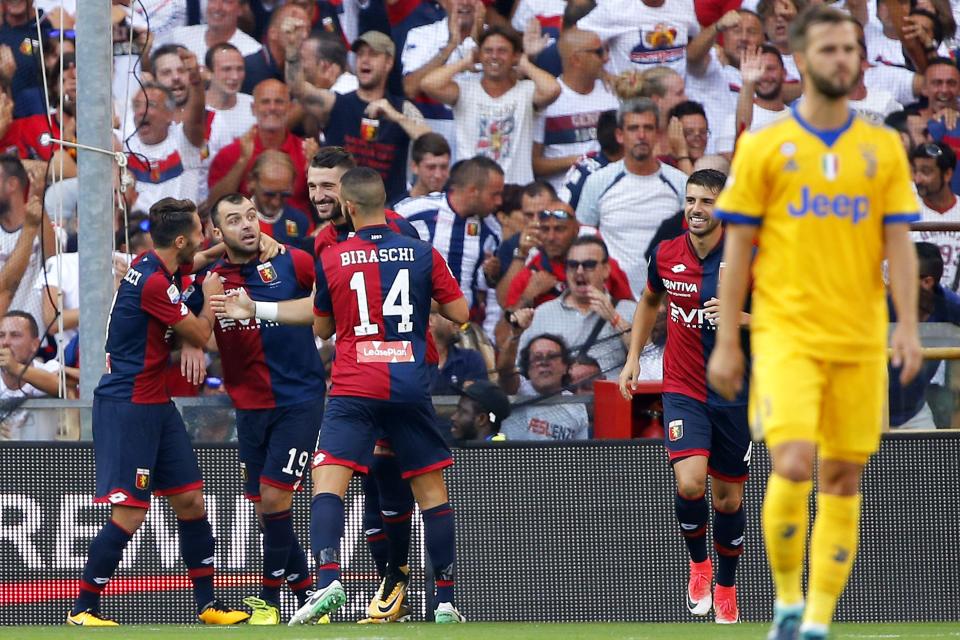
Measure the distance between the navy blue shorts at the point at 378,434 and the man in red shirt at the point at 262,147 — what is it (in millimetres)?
4204

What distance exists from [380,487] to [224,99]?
15.1 ft

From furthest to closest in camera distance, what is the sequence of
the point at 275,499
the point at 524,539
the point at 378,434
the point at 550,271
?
the point at 550,271 → the point at 524,539 → the point at 275,499 → the point at 378,434

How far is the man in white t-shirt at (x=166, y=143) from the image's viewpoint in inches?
452

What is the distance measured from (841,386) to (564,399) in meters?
4.67

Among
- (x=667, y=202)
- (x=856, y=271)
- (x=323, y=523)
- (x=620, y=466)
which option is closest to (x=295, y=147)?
(x=667, y=202)

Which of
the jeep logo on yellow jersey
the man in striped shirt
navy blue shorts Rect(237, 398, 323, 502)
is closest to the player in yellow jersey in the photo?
the jeep logo on yellow jersey

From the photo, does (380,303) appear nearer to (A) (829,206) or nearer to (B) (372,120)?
(A) (829,206)

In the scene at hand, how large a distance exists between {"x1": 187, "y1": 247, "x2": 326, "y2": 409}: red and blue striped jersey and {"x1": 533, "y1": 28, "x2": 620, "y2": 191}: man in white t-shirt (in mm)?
3681

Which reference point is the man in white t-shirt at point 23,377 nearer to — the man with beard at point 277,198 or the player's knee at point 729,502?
the man with beard at point 277,198

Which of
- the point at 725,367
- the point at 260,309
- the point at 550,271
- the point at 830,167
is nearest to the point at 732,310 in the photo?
the point at 725,367

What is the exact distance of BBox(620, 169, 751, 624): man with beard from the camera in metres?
7.74

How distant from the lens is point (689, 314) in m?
7.84

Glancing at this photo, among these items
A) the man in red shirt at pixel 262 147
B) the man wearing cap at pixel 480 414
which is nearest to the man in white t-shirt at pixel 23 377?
the man in red shirt at pixel 262 147

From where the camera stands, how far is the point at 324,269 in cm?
736
